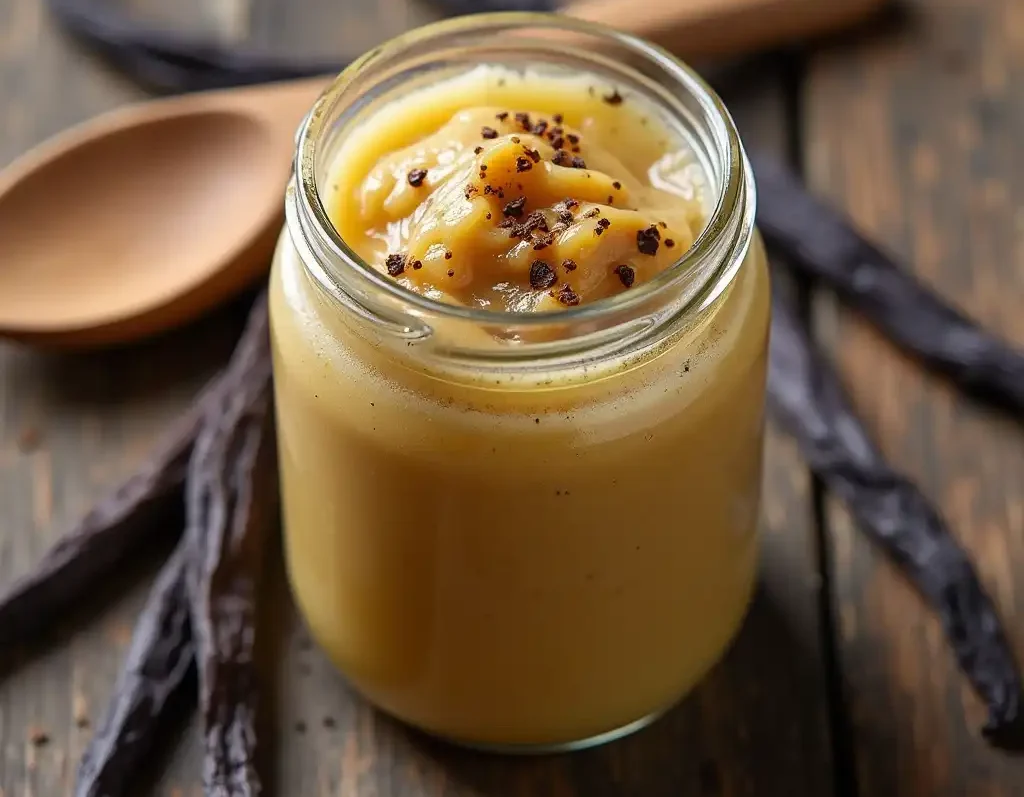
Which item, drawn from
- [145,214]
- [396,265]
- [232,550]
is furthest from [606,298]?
[145,214]

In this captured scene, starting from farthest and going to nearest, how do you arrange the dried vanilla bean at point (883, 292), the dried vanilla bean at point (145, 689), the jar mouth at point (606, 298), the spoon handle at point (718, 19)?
the spoon handle at point (718, 19), the dried vanilla bean at point (883, 292), the dried vanilla bean at point (145, 689), the jar mouth at point (606, 298)

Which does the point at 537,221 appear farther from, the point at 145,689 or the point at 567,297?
the point at 145,689

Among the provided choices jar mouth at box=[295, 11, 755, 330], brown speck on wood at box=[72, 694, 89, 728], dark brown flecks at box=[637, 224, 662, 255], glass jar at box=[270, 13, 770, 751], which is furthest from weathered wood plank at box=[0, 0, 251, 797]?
dark brown flecks at box=[637, 224, 662, 255]

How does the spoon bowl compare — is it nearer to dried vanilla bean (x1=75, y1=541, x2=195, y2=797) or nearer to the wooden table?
the wooden table

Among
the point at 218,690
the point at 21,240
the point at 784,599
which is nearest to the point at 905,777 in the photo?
the point at 784,599

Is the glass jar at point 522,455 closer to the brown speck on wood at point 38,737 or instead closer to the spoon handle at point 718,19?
the brown speck on wood at point 38,737

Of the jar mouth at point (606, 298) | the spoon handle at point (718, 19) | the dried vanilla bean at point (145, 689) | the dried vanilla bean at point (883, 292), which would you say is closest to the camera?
the jar mouth at point (606, 298)

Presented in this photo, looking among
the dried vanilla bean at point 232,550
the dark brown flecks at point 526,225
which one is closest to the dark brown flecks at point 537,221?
the dark brown flecks at point 526,225
